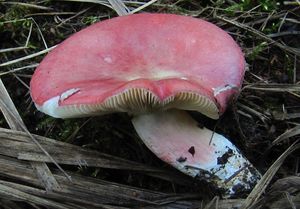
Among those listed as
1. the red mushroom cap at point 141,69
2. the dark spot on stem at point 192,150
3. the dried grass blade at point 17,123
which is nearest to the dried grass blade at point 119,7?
the red mushroom cap at point 141,69

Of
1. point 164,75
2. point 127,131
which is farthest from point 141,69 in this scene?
point 127,131

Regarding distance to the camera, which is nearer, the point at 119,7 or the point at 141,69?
the point at 141,69

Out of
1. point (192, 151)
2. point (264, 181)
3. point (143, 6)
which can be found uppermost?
point (143, 6)

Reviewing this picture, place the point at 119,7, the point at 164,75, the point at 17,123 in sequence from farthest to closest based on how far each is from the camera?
the point at 119,7 → the point at 17,123 → the point at 164,75

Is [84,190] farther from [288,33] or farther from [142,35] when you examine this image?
[288,33]

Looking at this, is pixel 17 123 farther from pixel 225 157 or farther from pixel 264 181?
pixel 264 181

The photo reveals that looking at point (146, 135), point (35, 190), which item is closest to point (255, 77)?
point (146, 135)

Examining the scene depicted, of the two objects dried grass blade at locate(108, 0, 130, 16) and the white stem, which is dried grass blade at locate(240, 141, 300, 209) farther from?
dried grass blade at locate(108, 0, 130, 16)

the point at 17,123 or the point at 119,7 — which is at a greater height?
the point at 119,7
